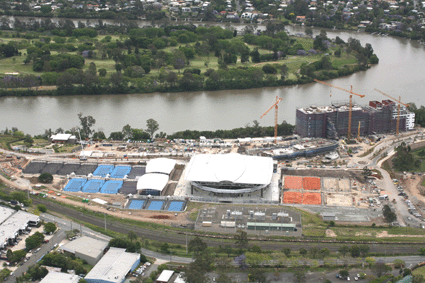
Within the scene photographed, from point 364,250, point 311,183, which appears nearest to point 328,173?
point 311,183

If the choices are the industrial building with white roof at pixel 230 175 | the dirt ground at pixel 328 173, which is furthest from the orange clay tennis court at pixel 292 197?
the dirt ground at pixel 328 173

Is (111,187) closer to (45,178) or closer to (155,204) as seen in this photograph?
(155,204)

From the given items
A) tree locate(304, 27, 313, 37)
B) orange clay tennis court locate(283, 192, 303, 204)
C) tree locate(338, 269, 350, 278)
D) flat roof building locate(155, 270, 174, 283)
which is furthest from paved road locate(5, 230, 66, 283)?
tree locate(304, 27, 313, 37)

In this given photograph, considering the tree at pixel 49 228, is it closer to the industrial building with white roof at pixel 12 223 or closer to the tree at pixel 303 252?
the industrial building with white roof at pixel 12 223

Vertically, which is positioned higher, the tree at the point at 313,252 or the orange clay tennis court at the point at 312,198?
the orange clay tennis court at the point at 312,198

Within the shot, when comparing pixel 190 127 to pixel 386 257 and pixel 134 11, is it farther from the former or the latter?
pixel 134 11

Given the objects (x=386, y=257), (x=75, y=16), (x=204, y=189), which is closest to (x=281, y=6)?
(x=75, y=16)
